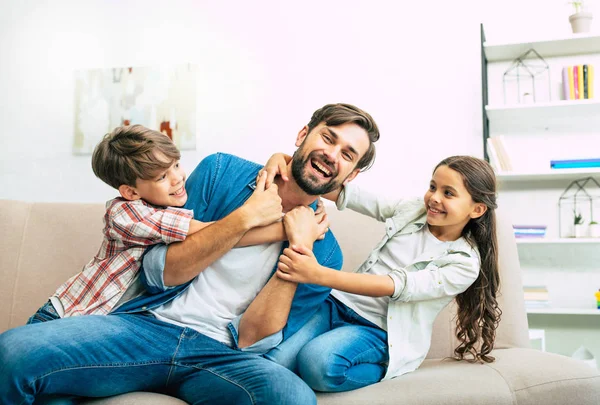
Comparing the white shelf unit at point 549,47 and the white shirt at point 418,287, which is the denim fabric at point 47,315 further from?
the white shelf unit at point 549,47

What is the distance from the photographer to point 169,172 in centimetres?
157

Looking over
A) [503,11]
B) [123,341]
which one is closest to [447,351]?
[123,341]

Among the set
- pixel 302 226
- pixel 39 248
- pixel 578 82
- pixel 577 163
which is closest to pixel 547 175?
pixel 577 163

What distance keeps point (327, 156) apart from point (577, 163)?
1974mm

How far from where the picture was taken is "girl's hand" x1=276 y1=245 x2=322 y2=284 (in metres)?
1.51

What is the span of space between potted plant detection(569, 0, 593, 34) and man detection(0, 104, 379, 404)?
196 cm

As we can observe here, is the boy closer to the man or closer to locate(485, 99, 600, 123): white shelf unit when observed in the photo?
the man

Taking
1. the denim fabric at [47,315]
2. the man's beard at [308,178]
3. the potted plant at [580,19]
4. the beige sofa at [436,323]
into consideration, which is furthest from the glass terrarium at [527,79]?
the denim fabric at [47,315]

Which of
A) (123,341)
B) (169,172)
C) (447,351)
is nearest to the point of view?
(123,341)

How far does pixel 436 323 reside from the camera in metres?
1.96

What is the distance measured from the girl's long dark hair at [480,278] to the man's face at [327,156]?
343 mm

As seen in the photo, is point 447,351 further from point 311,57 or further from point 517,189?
point 311,57

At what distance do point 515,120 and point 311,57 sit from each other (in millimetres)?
1258

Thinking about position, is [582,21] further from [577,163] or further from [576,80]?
[577,163]
